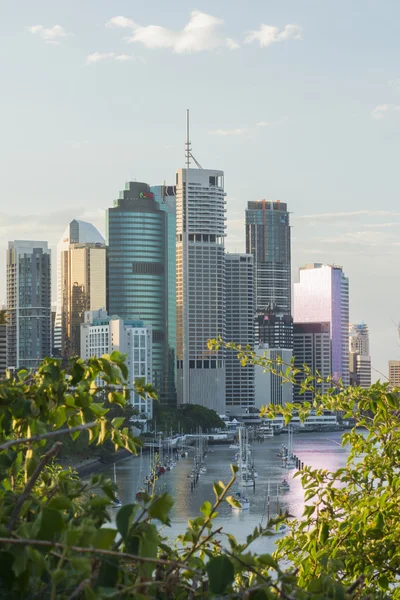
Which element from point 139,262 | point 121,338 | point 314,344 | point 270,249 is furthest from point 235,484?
point 270,249

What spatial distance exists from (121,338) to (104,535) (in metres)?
104

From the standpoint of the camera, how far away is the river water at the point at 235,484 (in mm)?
37344

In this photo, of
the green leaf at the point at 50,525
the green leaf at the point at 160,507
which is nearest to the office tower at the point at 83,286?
the green leaf at the point at 160,507

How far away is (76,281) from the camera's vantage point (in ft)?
407

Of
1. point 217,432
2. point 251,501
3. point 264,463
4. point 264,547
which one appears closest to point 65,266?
point 217,432

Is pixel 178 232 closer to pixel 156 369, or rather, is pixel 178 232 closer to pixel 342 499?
pixel 156 369

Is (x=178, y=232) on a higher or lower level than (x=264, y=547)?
higher

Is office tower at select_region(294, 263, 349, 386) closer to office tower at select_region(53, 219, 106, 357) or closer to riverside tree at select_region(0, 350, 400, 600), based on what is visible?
office tower at select_region(53, 219, 106, 357)

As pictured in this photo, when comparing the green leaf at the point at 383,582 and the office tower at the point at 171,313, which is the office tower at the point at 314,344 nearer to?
the office tower at the point at 171,313

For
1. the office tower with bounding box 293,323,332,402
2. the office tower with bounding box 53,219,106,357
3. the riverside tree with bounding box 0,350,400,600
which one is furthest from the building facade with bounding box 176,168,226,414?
the riverside tree with bounding box 0,350,400,600

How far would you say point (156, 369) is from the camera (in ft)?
387

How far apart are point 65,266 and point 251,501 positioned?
83.0m

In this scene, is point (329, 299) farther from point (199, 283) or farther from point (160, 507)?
point (160, 507)

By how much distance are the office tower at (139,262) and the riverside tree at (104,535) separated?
112839mm
